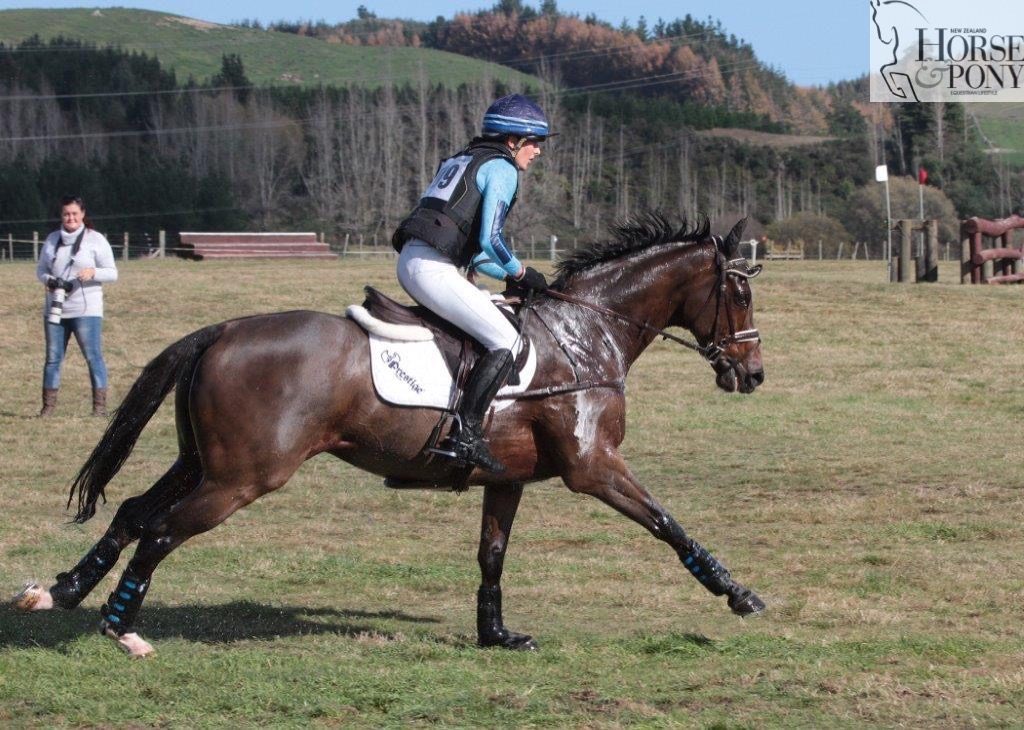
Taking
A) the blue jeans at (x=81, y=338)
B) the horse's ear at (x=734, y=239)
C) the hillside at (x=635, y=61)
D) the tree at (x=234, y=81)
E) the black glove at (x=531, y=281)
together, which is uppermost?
the hillside at (x=635, y=61)

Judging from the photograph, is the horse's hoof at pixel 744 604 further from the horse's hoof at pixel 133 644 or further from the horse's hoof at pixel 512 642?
the horse's hoof at pixel 133 644

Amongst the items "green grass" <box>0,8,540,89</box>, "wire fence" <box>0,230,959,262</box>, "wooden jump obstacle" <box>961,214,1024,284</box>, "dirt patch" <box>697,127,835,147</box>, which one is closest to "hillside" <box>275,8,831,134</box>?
"green grass" <box>0,8,540,89</box>

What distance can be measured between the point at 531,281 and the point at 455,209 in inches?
24.4

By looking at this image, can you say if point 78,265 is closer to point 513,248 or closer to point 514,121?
point 514,121

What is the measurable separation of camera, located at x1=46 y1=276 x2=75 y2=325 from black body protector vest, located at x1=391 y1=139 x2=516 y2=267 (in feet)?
30.2

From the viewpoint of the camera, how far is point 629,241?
8766mm

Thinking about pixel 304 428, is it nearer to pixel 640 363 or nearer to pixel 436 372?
pixel 436 372

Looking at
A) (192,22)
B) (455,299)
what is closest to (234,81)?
(192,22)

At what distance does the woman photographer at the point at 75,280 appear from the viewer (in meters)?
16.0

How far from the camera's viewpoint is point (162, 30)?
173750mm

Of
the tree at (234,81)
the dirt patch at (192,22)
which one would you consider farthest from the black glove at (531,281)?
the dirt patch at (192,22)

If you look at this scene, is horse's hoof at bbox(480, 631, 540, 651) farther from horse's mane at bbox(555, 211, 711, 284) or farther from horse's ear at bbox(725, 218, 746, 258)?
horse's ear at bbox(725, 218, 746, 258)

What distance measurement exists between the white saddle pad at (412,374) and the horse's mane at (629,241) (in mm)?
1201

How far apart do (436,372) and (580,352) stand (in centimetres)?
88
